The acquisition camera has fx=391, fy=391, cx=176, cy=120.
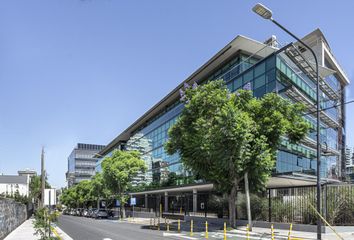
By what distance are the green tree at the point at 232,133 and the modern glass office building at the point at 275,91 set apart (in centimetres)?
192

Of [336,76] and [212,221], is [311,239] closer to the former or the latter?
[212,221]

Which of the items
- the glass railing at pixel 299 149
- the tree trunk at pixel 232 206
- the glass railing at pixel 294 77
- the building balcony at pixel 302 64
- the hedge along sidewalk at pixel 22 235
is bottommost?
the hedge along sidewalk at pixel 22 235

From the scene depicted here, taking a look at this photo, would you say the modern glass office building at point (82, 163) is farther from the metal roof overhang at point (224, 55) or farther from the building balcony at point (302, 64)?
the building balcony at point (302, 64)

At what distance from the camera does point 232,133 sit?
2375 cm

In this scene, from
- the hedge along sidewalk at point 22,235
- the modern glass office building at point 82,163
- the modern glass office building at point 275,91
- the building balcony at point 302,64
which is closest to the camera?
the hedge along sidewalk at point 22,235

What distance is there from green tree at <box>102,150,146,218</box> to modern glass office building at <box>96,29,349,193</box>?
4.81 meters

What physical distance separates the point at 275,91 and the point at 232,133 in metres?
6.94

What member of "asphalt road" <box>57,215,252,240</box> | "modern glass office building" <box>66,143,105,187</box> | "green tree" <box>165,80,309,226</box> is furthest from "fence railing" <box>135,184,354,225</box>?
"modern glass office building" <box>66,143,105,187</box>

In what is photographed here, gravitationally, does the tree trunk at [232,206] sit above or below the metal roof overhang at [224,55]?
below

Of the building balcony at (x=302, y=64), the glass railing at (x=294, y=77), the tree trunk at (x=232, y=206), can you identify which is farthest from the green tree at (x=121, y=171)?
the tree trunk at (x=232, y=206)

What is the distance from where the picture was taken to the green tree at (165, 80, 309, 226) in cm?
2434

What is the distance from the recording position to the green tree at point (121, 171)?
2101 inches

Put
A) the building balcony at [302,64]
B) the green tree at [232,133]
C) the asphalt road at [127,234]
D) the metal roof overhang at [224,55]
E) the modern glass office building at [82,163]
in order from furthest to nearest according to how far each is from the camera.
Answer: the modern glass office building at [82,163] → the metal roof overhang at [224,55] → the building balcony at [302,64] → the green tree at [232,133] → the asphalt road at [127,234]

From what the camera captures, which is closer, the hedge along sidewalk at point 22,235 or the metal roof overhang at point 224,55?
the hedge along sidewalk at point 22,235
